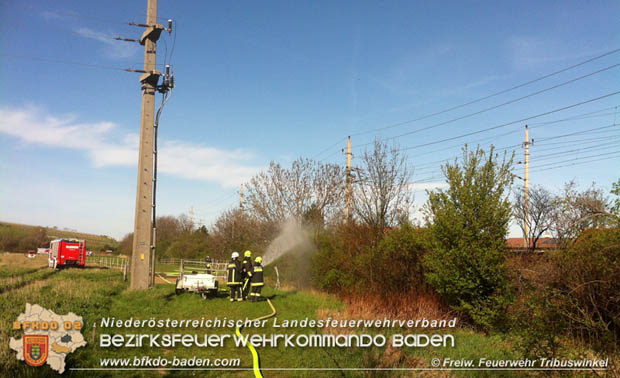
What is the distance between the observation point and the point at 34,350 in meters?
6.77

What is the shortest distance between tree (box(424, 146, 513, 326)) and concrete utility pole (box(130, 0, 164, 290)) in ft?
39.0

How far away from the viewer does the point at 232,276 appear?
16.2 metres

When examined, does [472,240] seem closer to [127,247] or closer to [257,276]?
[257,276]

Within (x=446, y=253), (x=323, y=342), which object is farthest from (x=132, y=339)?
(x=446, y=253)

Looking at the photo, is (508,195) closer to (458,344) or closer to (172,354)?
(458,344)

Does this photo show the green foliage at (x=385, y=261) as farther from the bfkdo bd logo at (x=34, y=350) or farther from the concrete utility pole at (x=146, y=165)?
the bfkdo bd logo at (x=34, y=350)

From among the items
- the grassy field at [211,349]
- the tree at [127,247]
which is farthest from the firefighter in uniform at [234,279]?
the tree at [127,247]

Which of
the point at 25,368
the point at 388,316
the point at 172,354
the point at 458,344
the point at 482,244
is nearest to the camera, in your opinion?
the point at 25,368

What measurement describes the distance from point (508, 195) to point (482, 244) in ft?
7.29

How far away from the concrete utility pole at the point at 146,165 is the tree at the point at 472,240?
11876 millimetres

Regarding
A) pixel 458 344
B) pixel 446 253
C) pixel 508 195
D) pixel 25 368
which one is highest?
pixel 508 195

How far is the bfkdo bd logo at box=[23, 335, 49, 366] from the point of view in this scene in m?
6.68

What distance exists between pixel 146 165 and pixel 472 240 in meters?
13.9

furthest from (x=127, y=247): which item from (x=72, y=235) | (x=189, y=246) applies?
(x=72, y=235)
